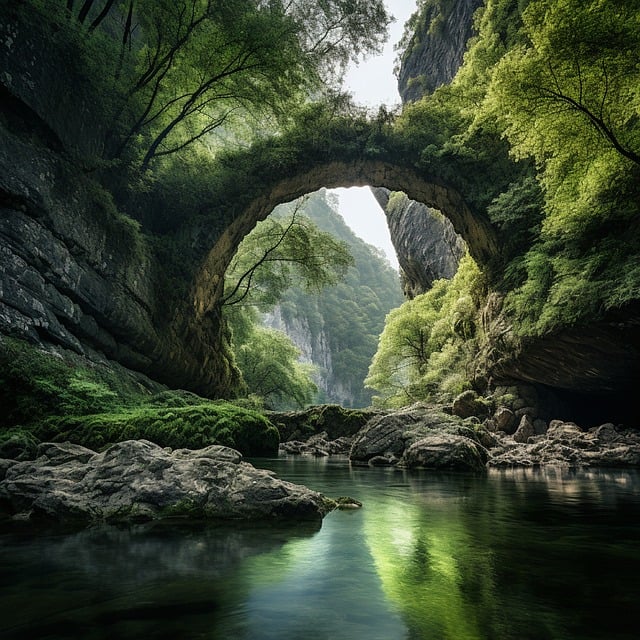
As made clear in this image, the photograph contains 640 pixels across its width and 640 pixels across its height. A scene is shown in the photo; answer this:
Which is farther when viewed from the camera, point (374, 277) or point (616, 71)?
point (374, 277)

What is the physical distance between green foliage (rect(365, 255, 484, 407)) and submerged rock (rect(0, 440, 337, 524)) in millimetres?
18586

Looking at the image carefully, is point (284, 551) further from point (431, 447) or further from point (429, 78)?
point (429, 78)

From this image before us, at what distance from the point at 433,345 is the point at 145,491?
2600 centimetres

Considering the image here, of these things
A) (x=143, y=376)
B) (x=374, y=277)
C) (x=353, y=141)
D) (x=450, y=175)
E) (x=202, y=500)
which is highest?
(x=374, y=277)

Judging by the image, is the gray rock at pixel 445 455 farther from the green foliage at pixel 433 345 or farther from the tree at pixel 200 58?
the tree at pixel 200 58

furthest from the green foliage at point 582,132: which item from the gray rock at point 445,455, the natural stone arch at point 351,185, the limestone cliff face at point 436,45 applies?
the limestone cliff face at point 436,45

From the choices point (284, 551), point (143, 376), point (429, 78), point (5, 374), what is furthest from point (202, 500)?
point (429, 78)

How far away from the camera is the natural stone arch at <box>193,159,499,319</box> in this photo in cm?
2017

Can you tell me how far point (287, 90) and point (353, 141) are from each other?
5.33 meters

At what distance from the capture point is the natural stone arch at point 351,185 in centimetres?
2017

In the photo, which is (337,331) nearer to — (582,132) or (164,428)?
(582,132)

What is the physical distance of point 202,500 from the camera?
4.56m

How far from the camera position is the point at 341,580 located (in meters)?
2.84

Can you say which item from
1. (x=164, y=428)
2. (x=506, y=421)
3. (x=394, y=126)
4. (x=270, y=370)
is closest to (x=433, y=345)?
(x=270, y=370)
